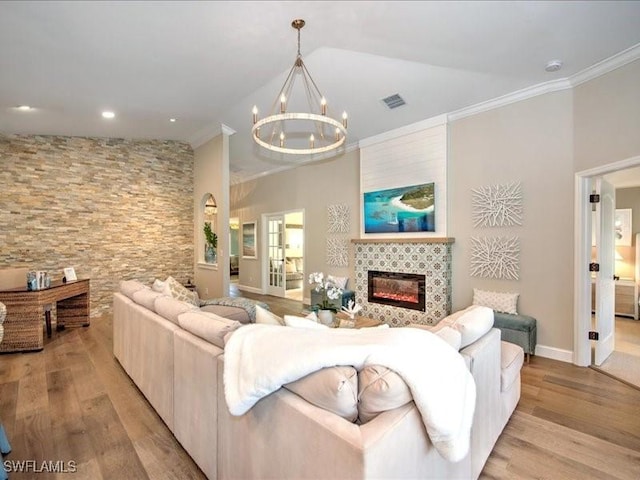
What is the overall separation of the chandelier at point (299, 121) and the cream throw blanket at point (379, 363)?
2.09 m

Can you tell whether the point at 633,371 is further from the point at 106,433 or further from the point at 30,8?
the point at 30,8

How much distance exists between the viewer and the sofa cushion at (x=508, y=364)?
2.20m

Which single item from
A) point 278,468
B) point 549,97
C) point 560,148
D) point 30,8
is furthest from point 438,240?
point 30,8

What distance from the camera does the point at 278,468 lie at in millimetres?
1294

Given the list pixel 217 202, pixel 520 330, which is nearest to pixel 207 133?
pixel 217 202

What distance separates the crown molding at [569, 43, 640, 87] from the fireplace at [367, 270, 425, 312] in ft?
9.64

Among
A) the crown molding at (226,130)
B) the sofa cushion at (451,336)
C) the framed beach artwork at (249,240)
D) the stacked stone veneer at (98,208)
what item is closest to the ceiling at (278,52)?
the crown molding at (226,130)

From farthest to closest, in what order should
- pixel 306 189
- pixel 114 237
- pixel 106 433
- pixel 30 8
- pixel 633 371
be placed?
pixel 306 189 < pixel 114 237 < pixel 633 371 < pixel 30 8 < pixel 106 433

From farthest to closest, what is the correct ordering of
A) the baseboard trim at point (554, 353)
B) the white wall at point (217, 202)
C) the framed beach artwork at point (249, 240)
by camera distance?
1. the framed beach artwork at point (249, 240)
2. the white wall at point (217, 202)
3. the baseboard trim at point (554, 353)

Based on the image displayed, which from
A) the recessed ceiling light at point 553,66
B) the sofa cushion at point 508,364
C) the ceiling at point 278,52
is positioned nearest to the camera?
the sofa cushion at point 508,364

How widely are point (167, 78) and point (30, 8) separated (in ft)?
4.43

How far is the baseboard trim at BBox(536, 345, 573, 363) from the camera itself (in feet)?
11.7

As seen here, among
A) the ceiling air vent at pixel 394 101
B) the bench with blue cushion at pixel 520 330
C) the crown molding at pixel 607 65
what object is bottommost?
the bench with blue cushion at pixel 520 330

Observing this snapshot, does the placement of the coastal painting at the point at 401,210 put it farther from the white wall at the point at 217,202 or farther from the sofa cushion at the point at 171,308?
the sofa cushion at the point at 171,308
